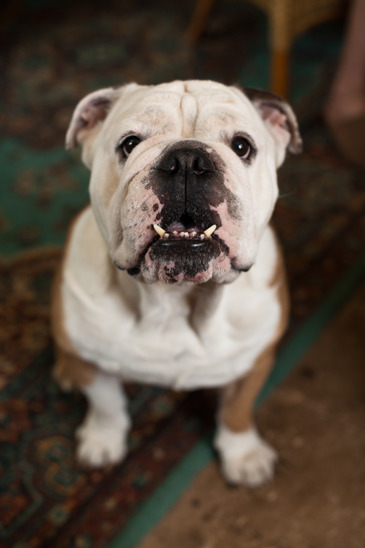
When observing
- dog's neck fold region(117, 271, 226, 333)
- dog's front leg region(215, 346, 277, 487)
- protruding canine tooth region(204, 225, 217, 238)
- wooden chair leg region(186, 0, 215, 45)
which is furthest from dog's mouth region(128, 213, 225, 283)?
wooden chair leg region(186, 0, 215, 45)

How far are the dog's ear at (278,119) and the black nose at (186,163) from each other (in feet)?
0.96

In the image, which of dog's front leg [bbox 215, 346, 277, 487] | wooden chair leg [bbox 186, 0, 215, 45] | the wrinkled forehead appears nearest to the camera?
the wrinkled forehead

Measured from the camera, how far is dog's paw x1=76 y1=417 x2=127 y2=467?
1553 mm

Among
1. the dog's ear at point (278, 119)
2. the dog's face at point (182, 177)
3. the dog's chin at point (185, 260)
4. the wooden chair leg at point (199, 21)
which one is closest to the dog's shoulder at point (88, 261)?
the dog's face at point (182, 177)

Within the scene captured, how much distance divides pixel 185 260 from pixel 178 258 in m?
0.01

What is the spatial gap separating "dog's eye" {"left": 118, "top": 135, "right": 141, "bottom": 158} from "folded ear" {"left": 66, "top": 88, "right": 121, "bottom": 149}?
0.15 metres

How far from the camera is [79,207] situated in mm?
2209

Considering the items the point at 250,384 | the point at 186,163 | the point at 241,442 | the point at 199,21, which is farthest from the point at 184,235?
the point at 199,21

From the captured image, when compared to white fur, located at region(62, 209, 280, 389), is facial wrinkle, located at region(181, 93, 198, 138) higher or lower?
higher

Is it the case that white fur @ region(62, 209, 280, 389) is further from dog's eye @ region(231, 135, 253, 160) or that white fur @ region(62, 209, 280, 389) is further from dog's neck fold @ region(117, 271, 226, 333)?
dog's eye @ region(231, 135, 253, 160)

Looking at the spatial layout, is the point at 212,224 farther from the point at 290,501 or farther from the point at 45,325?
the point at 45,325

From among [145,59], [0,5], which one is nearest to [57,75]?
[145,59]

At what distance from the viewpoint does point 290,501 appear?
151 cm

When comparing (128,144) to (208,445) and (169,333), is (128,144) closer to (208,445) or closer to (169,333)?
(169,333)
